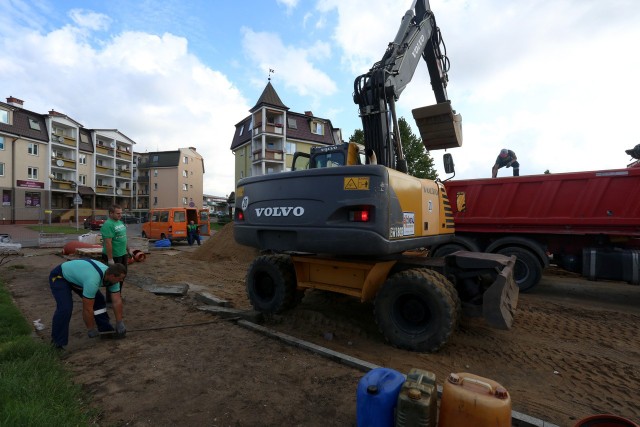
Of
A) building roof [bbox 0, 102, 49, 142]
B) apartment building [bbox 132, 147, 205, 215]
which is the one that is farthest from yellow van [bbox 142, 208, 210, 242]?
apartment building [bbox 132, 147, 205, 215]

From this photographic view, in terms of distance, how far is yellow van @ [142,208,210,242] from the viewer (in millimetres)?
19500

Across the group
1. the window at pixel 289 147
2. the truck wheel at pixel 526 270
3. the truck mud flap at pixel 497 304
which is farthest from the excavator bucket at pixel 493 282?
the window at pixel 289 147

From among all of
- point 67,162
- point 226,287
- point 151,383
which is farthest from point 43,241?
point 67,162

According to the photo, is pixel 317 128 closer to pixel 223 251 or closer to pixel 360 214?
pixel 223 251

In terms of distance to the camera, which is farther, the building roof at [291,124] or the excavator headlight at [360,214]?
the building roof at [291,124]

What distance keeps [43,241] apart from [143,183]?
148 ft

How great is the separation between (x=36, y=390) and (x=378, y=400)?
2.90 meters

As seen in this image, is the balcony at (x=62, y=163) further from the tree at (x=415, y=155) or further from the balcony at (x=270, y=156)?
the tree at (x=415, y=155)

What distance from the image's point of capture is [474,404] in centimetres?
204

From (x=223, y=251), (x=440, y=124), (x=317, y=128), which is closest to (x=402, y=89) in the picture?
(x=440, y=124)

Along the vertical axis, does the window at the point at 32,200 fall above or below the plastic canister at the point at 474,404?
above

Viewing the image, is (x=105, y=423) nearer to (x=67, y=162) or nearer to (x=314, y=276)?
(x=314, y=276)

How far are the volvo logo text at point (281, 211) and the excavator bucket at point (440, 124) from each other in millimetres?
4272

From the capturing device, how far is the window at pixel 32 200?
34.3m
